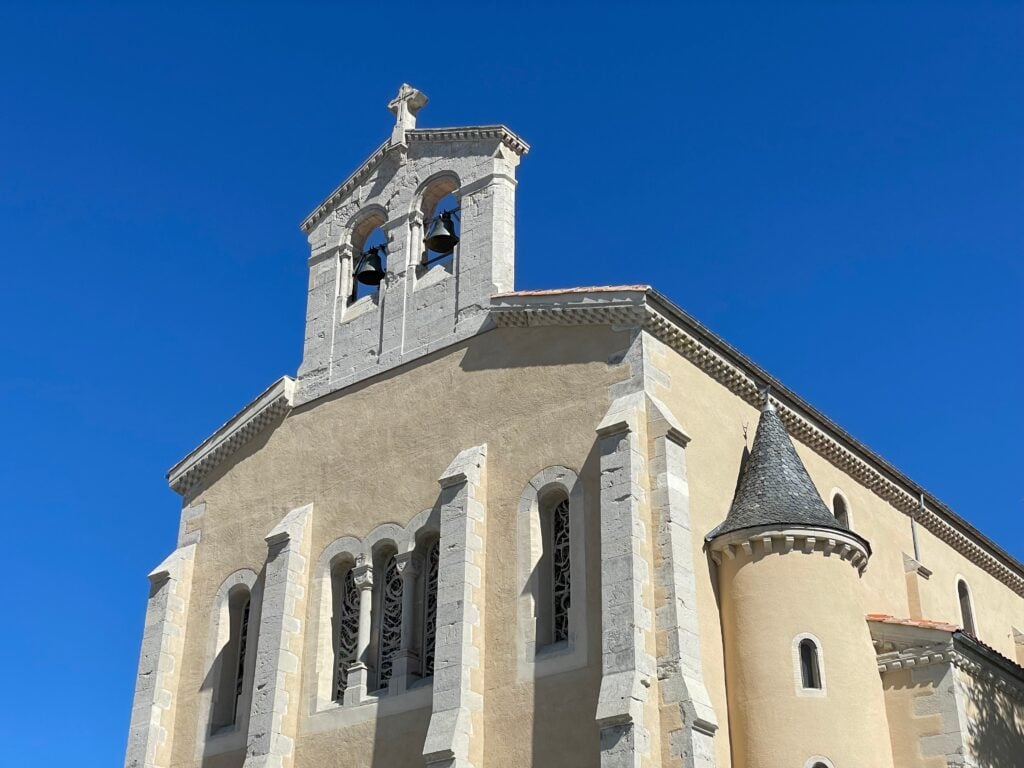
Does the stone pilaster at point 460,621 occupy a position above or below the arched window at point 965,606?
below

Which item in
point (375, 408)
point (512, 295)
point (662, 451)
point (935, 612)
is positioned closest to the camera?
point (662, 451)

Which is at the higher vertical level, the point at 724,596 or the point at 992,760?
the point at 724,596

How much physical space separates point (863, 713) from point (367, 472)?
865 centimetres

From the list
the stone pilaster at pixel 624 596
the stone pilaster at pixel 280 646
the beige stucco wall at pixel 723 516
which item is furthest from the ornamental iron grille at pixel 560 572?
the stone pilaster at pixel 280 646

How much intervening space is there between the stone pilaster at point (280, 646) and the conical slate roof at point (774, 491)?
23.0 feet

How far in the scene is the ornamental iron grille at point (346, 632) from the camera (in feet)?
67.9

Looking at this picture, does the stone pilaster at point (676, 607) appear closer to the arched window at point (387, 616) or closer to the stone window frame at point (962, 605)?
the arched window at point (387, 616)

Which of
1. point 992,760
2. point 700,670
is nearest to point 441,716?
point 700,670

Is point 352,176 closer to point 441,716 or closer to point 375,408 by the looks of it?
point 375,408

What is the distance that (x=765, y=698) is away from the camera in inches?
688

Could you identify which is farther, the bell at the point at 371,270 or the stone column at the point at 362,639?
the bell at the point at 371,270

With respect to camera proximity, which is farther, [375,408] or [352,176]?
[352,176]

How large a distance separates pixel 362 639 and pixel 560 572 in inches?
148

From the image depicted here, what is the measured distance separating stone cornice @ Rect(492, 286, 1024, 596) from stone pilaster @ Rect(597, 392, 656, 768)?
4.73 ft
